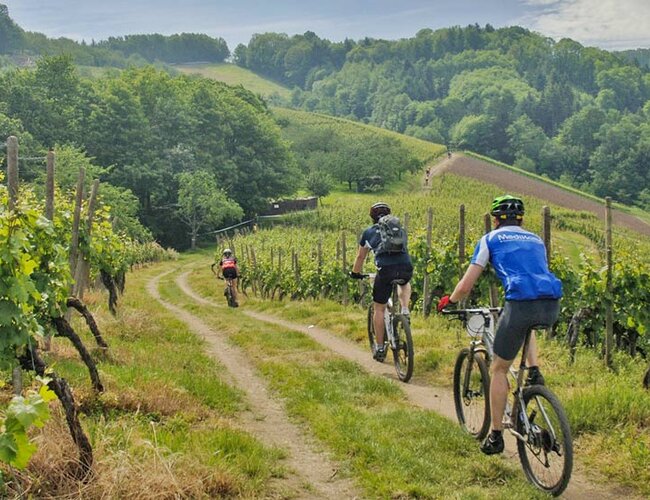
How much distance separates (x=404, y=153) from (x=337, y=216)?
38.9 meters

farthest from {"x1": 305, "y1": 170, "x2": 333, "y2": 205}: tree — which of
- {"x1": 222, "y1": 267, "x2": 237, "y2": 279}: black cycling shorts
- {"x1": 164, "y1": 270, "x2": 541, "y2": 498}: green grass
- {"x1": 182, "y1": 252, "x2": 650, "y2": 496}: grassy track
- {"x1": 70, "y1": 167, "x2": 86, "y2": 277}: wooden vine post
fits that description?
{"x1": 164, "y1": 270, "x2": 541, "y2": 498}: green grass

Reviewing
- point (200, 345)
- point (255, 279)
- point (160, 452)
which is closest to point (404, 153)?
point (255, 279)

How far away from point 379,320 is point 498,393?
3.88 m

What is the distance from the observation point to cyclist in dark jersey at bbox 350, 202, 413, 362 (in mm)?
8750

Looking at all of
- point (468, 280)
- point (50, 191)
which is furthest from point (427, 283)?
A: point (468, 280)

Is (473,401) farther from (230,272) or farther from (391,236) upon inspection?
(230,272)

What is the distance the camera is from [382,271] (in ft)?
28.9

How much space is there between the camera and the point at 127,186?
59312mm

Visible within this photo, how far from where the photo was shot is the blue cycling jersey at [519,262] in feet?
16.4

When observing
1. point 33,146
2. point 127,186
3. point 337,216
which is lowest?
point 337,216

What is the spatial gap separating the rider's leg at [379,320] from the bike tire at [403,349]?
294 millimetres

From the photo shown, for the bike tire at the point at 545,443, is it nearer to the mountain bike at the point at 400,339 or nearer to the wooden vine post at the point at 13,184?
the mountain bike at the point at 400,339

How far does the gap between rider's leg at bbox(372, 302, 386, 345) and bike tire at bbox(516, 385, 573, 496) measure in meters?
3.86

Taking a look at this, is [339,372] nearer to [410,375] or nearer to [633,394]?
[410,375]
